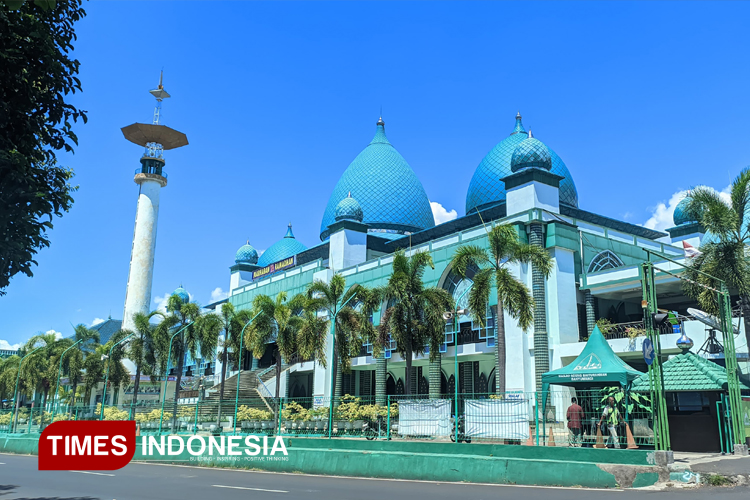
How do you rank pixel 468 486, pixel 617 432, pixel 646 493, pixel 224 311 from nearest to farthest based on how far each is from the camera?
1. pixel 646 493
2. pixel 468 486
3. pixel 617 432
4. pixel 224 311

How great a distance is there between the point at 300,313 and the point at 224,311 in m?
8.57

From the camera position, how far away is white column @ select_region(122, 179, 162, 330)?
57.2 metres

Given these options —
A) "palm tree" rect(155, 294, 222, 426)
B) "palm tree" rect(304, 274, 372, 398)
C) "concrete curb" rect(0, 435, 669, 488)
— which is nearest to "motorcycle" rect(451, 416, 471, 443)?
"concrete curb" rect(0, 435, 669, 488)

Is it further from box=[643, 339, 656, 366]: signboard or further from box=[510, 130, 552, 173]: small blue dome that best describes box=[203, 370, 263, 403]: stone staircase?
box=[643, 339, 656, 366]: signboard

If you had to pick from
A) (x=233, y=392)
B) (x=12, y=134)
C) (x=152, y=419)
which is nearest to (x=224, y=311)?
(x=233, y=392)

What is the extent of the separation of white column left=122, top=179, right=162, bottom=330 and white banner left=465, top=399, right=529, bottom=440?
44.0 meters

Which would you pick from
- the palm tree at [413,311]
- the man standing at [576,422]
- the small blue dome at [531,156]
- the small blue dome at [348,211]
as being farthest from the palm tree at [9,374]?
the man standing at [576,422]

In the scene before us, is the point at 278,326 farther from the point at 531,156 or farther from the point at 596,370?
the point at 596,370

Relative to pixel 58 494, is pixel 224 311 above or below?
above

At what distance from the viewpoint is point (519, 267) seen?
34594mm

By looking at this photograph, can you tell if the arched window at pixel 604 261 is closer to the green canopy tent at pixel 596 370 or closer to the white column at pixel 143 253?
the green canopy tent at pixel 596 370

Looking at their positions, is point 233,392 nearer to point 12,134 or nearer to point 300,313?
point 300,313

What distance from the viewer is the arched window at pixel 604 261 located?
3628 cm

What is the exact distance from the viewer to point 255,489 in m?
12.9
